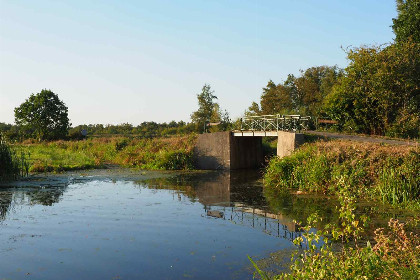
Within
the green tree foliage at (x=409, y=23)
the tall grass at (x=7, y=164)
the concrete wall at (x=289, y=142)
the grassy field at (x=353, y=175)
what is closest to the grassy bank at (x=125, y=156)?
the tall grass at (x=7, y=164)

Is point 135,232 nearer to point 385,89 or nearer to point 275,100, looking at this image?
point 385,89

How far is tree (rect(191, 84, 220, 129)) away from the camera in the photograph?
190ft

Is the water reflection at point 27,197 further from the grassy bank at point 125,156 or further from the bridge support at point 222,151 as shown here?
the bridge support at point 222,151

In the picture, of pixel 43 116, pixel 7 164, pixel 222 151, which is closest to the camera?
pixel 7 164

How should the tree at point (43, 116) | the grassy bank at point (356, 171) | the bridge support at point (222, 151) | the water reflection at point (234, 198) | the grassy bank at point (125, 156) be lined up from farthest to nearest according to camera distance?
the tree at point (43, 116), the bridge support at point (222, 151), the grassy bank at point (125, 156), the grassy bank at point (356, 171), the water reflection at point (234, 198)

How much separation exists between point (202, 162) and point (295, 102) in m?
29.0

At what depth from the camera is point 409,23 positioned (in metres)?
34.6

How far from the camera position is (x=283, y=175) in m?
21.0

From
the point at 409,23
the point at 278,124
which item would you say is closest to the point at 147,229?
the point at 278,124

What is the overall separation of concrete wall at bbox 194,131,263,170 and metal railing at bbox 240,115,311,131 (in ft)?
4.75

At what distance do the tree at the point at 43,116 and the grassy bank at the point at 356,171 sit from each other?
127 feet

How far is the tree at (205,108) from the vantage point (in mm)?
58000

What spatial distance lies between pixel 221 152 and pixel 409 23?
741 inches

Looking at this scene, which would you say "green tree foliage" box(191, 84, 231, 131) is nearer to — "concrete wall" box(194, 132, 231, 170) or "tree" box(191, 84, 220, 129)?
"tree" box(191, 84, 220, 129)
